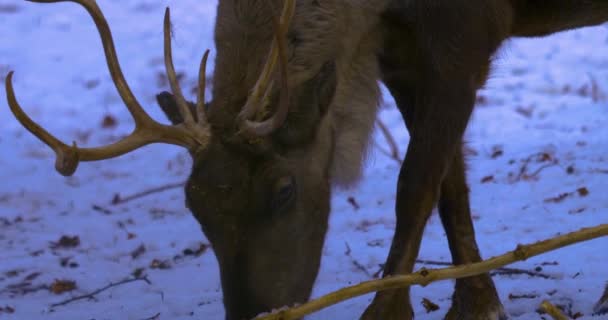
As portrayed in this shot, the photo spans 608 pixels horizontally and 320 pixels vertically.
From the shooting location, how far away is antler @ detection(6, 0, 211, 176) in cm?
347

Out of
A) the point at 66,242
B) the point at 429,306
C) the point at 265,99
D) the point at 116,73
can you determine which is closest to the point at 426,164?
the point at 265,99

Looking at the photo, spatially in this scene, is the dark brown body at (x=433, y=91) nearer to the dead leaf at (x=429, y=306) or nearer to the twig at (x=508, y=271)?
the dead leaf at (x=429, y=306)

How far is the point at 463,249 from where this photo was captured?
177 inches

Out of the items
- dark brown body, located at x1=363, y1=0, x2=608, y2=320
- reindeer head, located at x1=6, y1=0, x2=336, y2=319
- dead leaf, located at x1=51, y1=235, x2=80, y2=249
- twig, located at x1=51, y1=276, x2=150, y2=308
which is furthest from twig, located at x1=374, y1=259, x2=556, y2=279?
dead leaf, located at x1=51, y1=235, x2=80, y2=249

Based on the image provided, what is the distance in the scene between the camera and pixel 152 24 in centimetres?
1148

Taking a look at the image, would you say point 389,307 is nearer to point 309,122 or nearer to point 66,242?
point 309,122

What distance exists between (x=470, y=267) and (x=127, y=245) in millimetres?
3762

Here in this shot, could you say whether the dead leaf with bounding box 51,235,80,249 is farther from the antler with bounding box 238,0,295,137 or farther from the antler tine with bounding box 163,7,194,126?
the antler with bounding box 238,0,295,137

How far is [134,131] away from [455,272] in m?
1.37

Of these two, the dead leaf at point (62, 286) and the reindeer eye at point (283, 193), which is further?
the dead leaf at point (62, 286)

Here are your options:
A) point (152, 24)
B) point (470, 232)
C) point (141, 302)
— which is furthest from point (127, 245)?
point (152, 24)

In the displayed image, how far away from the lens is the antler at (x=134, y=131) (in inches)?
137

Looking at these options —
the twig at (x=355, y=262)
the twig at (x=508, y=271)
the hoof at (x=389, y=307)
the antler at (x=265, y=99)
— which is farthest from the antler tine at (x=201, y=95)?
the twig at (x=355, y=262)

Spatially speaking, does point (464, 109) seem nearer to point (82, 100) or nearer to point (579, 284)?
point (579, 284)
